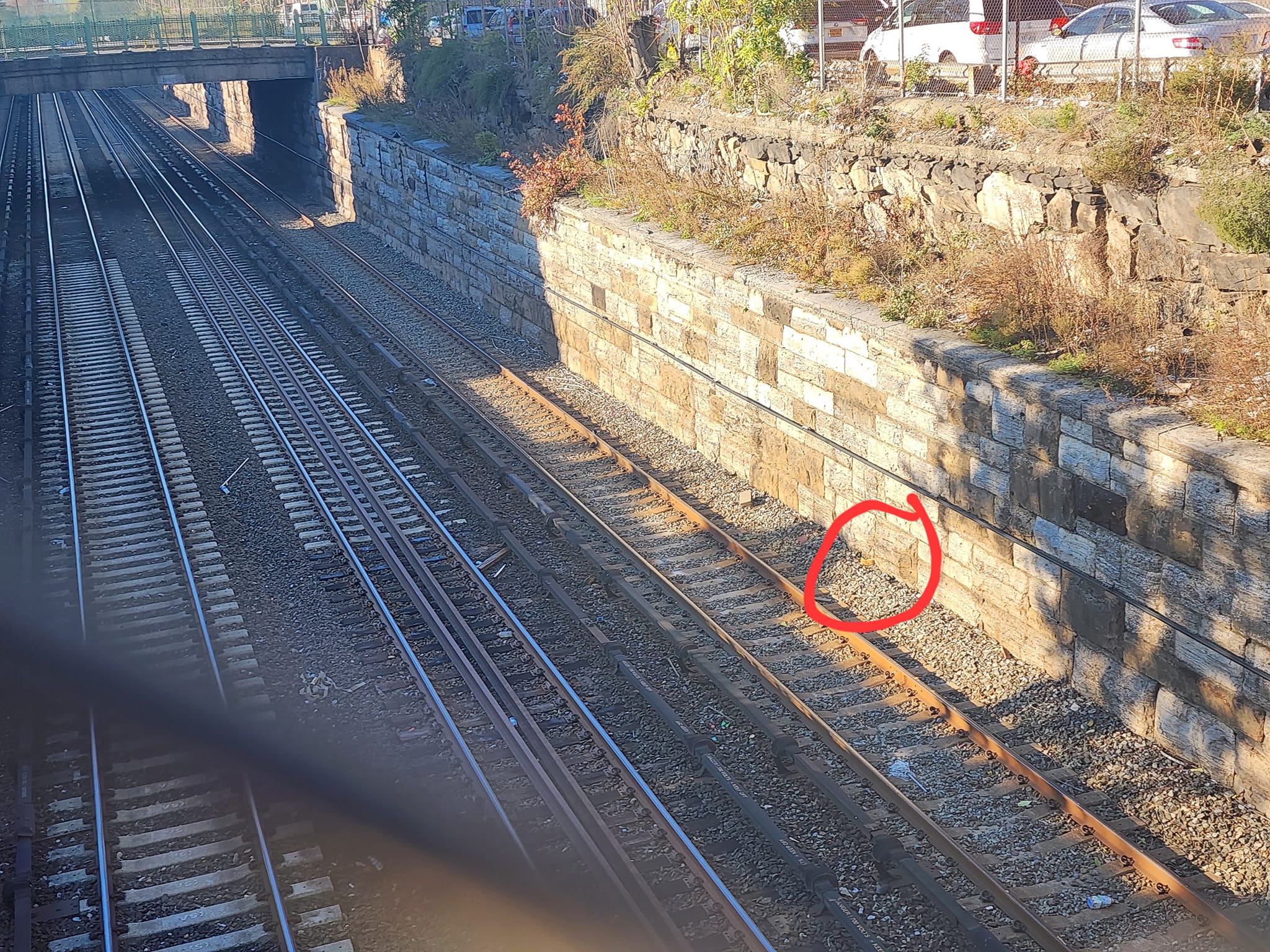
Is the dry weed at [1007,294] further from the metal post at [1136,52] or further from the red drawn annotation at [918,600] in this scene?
the red drawn annotation at [918,600]

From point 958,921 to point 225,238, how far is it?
25633 millimetres

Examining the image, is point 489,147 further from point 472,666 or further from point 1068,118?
point 472,666

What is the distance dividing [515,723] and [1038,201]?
593 centimetres

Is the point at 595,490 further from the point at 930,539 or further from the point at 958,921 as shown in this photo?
the point at 958,921

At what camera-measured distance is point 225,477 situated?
14.0m

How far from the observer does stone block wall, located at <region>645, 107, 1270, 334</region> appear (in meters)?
8.41

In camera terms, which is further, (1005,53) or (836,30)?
(836,30)

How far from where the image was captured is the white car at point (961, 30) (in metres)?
11.4

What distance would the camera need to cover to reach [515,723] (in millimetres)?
8969

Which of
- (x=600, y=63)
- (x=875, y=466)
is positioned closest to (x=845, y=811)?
(x=875, y=466)

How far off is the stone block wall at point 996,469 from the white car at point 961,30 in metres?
1.82

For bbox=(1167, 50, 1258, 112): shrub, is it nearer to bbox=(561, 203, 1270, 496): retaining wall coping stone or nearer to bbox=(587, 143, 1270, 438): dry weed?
bbox=(587, 143, 1270, 438): dry weed

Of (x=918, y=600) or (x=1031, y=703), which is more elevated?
(x=918, y=600)

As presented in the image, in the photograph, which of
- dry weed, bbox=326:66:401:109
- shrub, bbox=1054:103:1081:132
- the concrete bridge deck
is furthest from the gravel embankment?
the concrete bridge deck
